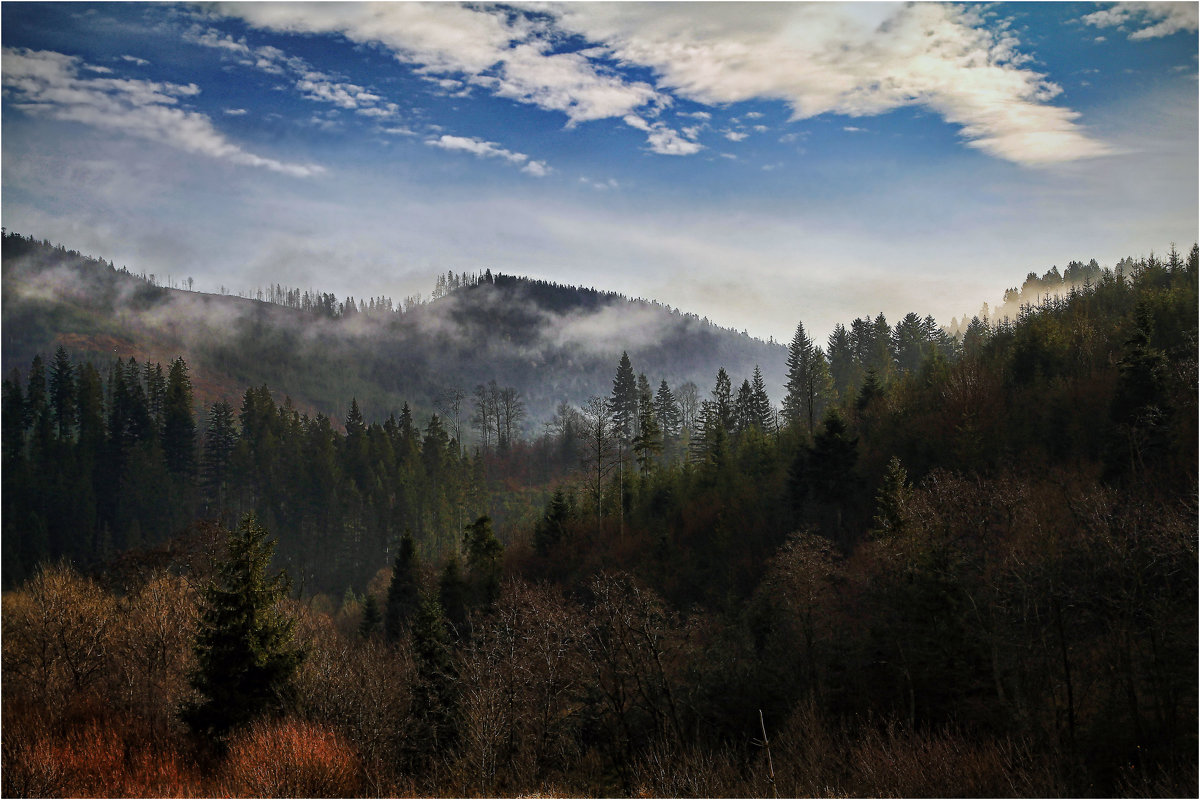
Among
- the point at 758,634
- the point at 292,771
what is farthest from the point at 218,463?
the point at 292,771

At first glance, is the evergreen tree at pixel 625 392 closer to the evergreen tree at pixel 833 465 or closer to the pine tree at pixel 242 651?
the evergreen tree at pixel 833 465

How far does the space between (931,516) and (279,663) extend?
24.6 meters

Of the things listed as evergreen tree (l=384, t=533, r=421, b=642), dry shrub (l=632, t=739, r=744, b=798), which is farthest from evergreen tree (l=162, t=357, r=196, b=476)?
dry shrub (l=632, t=739, r=744, b=798)

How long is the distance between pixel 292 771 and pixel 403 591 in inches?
1909

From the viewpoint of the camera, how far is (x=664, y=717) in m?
25.8

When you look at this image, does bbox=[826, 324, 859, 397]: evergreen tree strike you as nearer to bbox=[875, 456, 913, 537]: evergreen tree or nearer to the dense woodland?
the dense woodland

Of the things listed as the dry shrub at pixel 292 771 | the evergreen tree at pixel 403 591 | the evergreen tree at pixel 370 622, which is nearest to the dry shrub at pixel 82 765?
the dry shrub at pixel 292 771

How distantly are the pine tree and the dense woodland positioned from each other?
0.32ft

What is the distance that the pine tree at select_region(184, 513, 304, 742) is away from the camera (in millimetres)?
22766

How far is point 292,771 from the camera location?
13.1m

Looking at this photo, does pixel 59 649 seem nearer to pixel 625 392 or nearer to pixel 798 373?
pixel 798 373

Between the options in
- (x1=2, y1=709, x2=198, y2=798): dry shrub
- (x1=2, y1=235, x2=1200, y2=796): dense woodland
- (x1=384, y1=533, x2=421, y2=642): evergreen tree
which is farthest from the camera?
(x1=384, y1=533, x2=421, y2=642): evergreen tree

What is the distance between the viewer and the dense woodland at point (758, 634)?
55.0ft


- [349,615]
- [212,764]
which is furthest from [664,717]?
[349,615]
